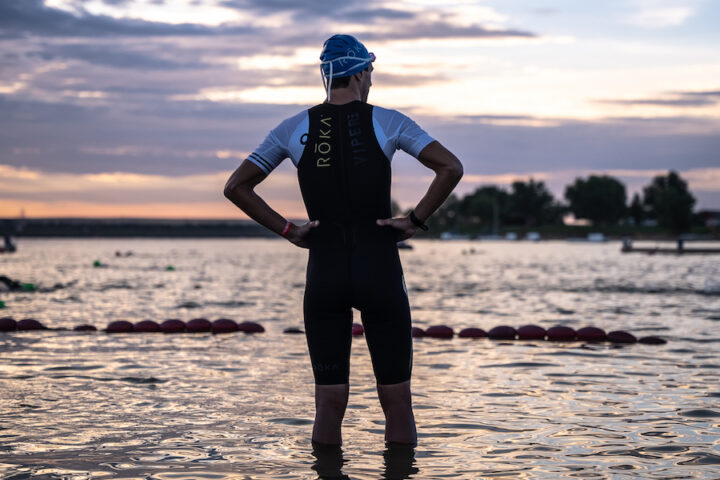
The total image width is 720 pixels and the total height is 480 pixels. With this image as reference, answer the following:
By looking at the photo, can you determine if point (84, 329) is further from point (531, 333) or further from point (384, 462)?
point (384, 462)

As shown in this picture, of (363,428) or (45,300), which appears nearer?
(363,428)

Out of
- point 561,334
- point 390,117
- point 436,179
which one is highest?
point 390,117

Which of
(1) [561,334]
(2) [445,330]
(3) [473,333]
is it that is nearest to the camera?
(1) [561,334]

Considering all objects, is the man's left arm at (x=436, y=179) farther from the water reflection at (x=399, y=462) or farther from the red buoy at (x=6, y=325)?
the red buoy at (x=6, y=325)

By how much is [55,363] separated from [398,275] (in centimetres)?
806

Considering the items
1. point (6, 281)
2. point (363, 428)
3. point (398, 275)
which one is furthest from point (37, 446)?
point (6, 281)

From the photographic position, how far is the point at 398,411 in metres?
6.21

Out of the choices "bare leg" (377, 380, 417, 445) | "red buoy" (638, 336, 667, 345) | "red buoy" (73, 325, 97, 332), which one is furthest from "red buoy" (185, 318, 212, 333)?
"bare leg" (377, 380, 417, 445)

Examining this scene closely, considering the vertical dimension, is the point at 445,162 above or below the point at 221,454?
above

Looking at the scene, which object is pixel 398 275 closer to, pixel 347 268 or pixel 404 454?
pixel 347 268

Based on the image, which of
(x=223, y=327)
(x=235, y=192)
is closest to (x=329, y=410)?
(x=235, y=192)

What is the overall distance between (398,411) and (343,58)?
2.48 meters

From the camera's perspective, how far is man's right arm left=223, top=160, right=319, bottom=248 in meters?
5.92

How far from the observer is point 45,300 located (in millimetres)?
27797
